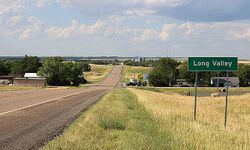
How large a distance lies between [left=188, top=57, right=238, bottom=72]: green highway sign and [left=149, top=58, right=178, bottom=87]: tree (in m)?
133

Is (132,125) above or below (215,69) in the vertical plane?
below

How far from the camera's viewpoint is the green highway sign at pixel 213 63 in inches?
648

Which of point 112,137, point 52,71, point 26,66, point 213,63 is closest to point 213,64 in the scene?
point 213,63

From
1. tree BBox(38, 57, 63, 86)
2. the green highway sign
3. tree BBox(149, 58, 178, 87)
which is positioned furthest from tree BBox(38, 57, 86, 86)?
the green highway sign

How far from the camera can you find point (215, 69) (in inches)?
659

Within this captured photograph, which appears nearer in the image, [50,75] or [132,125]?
[132,125]

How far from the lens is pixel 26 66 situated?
580 feet

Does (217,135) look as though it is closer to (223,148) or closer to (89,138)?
(223,148)

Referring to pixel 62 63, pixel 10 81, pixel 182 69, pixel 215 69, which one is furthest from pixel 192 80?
pixel 215 69

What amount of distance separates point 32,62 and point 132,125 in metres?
167

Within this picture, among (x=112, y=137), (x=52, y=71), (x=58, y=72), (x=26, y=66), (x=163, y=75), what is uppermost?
(x=112, y=137)

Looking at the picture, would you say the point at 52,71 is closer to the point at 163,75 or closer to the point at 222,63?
the point at 163,75

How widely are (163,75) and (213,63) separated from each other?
135 metres

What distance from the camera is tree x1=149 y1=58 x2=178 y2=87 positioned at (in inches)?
5935
